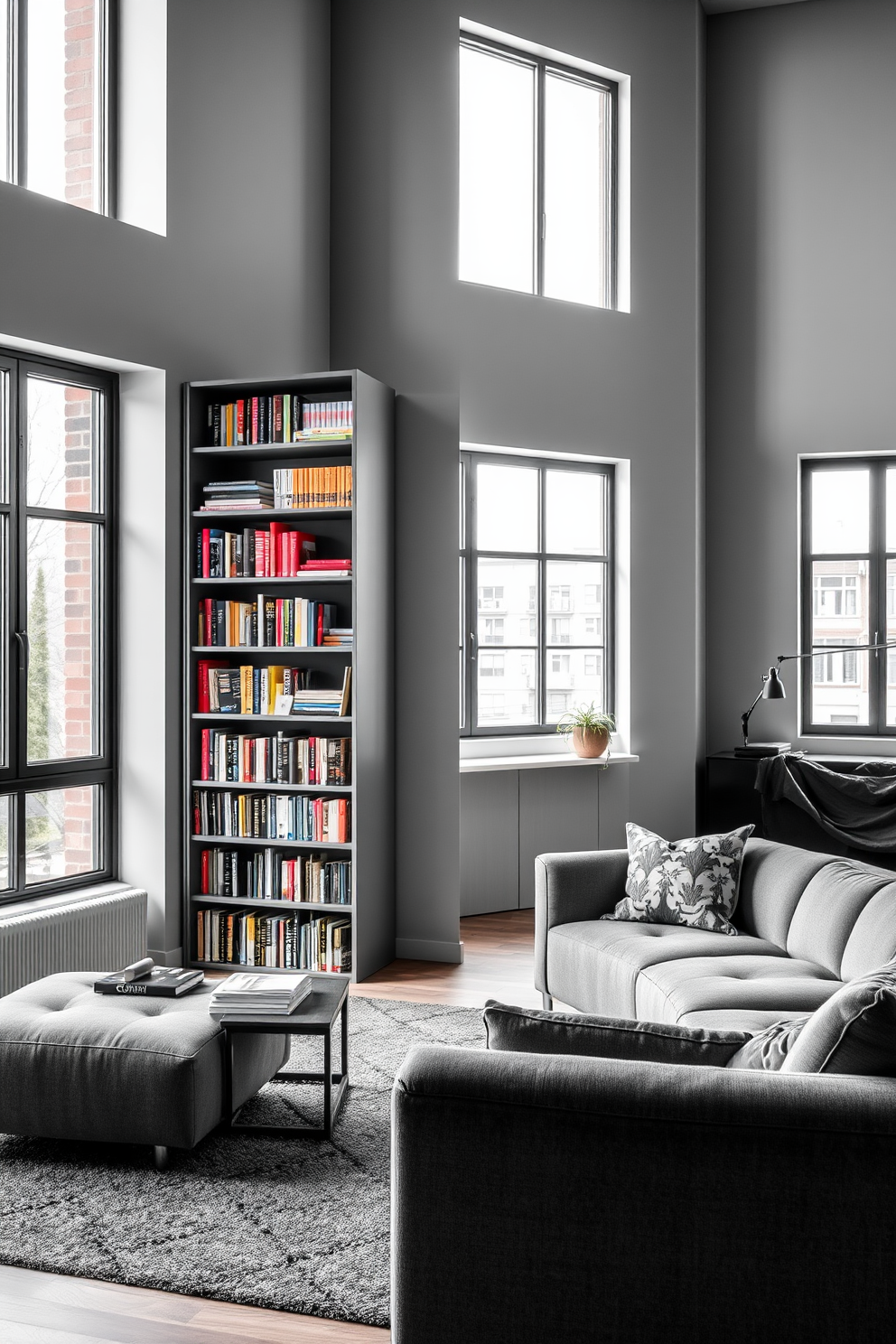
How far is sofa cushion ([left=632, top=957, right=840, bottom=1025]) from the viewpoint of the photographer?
3303mm

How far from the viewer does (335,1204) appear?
304cm

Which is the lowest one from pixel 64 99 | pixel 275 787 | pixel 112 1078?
pixel 112 1078

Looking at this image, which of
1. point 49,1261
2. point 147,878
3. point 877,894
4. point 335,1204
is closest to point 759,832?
point 877,894

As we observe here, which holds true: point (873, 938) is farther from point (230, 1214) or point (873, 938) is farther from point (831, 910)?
point (230, 1214)

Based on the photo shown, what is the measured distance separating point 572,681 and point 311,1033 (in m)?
3.83

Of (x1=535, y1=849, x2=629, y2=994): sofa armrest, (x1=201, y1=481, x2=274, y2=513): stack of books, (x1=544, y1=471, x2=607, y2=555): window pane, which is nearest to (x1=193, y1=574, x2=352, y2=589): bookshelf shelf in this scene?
(x1=201, y1=481, x2=274, y2=513): stack of books

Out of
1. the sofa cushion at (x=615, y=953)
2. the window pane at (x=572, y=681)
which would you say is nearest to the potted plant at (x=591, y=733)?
the window pane at (x=572, y=681)

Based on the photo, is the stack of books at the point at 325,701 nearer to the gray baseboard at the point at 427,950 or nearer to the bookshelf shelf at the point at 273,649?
the bookshelf shelf at the point at 273,649

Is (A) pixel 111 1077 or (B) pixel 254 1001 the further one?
(B) pixel 254 1001

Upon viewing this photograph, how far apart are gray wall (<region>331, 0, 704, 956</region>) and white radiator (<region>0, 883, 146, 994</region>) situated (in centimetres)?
131

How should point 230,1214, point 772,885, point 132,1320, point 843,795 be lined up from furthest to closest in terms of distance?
1. point 843,795
2. point 772,885
3. point 230,1214
4. point 132,1320

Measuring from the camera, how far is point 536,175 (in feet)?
21.7

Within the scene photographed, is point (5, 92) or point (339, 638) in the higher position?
point (5, 92)

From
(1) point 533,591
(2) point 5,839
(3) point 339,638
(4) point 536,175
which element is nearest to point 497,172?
(4) point 536,175
